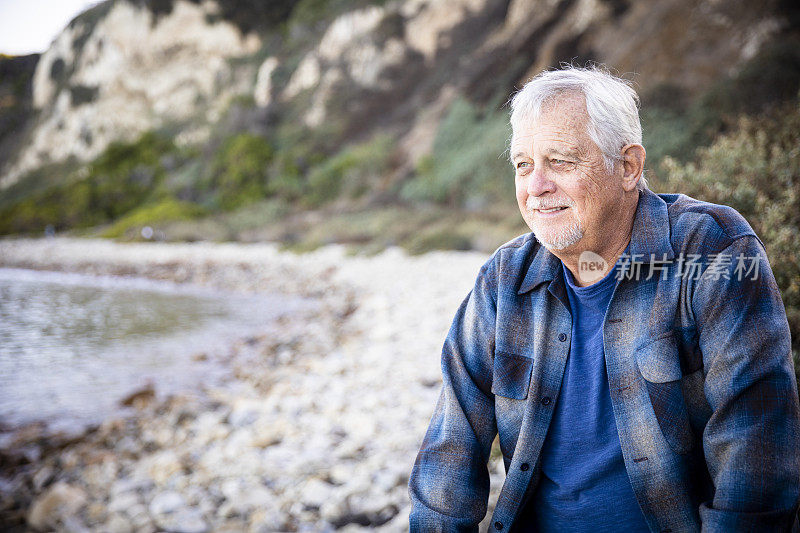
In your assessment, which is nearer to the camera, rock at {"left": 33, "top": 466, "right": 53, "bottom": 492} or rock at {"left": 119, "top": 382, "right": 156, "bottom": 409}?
rock at {"left": 33, "top": 466, "right": 53, "bottom": 492}

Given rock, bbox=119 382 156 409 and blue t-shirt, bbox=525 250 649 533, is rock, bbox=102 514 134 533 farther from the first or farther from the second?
blue t-shirt, bbox=525 250 649 533

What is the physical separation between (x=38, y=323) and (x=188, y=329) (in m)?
3.22

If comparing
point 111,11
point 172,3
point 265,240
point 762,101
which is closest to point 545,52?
point 762,101

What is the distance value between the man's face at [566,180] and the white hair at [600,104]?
20mm

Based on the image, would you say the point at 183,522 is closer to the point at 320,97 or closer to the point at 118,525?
the point at 118,525

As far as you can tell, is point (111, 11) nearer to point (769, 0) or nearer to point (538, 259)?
point (769, 0)

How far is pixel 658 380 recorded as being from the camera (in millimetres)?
1425

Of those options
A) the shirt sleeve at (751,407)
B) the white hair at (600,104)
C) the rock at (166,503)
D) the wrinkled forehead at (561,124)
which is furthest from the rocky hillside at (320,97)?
the rock at (166,503)

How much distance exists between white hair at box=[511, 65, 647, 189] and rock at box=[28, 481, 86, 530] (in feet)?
12.0

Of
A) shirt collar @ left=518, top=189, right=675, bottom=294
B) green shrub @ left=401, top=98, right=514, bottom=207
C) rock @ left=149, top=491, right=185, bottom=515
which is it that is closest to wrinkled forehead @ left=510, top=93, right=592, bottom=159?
shirt collar @ left=518, top=189, right=675, bottom=294

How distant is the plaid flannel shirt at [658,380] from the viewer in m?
1.27

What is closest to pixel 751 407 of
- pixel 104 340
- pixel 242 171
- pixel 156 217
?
pixel 104 340

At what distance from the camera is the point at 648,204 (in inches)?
63.6

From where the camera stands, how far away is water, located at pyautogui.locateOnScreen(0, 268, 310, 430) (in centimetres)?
601
